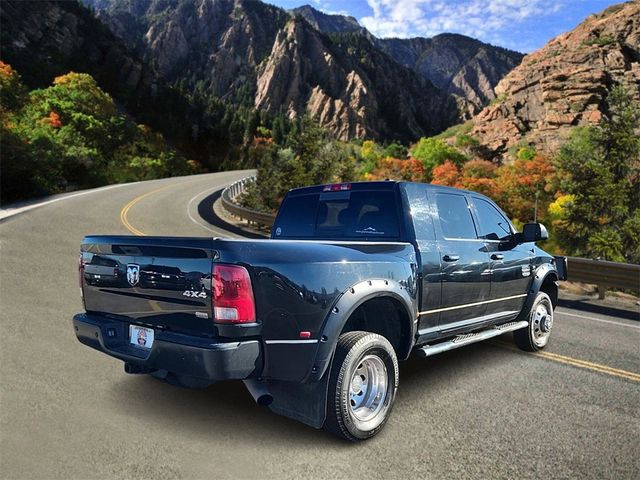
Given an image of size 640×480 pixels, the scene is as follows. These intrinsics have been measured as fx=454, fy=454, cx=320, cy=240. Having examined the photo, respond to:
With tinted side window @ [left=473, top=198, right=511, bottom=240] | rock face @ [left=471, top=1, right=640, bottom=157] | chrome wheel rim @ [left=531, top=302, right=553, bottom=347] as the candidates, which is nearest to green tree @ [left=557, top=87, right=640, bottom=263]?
chrome wheel rim @ [left=531, top=302, right=553, bottom=347]

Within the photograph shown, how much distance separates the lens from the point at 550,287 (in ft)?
20.3

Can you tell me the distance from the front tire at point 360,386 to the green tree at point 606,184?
2305 centimetres

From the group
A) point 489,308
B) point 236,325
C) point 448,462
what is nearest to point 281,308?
point 236,325

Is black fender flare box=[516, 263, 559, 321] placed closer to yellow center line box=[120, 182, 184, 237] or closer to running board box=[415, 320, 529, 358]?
running board box=[415, 320, 529, 358]

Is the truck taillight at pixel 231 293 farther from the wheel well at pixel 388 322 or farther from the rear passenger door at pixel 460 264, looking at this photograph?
the rear passenger door at pixel 460 264

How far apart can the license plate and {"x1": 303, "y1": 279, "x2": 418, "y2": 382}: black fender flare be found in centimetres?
111

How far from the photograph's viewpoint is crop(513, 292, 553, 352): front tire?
5.49 m

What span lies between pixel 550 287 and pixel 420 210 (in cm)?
316

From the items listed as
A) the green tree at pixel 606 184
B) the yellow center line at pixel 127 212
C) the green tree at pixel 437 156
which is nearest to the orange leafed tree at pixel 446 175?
the green tree at pixel 437 156

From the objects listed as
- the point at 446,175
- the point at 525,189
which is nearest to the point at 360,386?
the point at 525,189

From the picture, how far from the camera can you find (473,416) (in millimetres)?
3705

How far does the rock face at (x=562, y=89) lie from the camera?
68188 millimetres

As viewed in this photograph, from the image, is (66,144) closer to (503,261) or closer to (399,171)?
(503,261)

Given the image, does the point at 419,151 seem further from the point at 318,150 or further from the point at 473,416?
the point at 473,416
